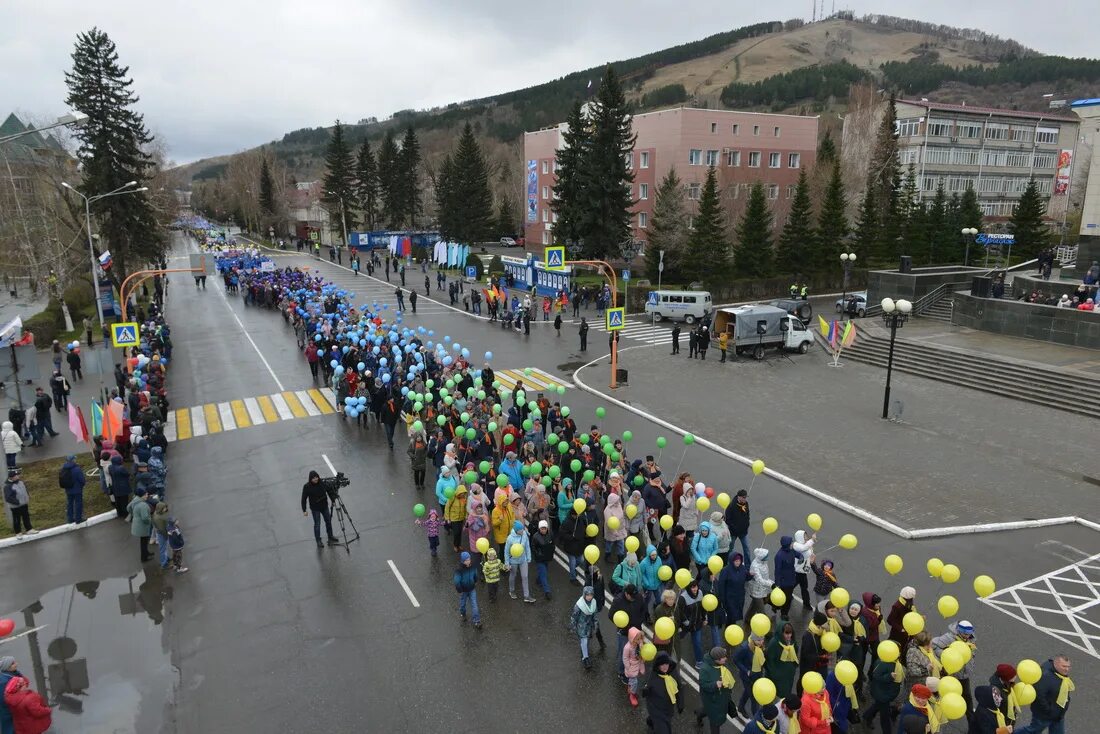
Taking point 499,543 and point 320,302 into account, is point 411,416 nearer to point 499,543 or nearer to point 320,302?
point 499,543

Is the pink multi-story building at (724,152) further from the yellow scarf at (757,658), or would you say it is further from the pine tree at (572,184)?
the yellow scarf at (757,658)

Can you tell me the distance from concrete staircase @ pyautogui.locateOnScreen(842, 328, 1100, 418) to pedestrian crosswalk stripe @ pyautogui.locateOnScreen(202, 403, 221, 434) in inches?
956

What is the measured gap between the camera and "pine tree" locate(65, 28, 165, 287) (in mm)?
39219

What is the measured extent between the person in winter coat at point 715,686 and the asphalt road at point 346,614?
91cm

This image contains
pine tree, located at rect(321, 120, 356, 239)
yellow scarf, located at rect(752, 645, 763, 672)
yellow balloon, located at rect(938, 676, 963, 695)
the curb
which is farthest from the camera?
pine tree, located at rect(321, 120, 356, 239)

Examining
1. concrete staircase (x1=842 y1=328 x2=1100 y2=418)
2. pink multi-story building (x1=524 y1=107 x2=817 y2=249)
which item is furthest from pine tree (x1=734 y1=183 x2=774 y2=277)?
concrete staircase (x1=842 y1=328 x2=1100 y2=418)

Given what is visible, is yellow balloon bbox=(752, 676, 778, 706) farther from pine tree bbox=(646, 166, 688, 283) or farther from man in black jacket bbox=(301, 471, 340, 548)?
pine tree bbox=(646, 166, 688, 283)

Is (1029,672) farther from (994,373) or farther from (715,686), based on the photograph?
(994,373)

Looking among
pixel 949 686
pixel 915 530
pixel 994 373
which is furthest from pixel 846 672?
pixel 994 373

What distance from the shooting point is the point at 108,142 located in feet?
132

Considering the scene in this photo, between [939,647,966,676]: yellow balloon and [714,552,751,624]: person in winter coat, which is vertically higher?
[939,647,966,676]: yellow balloon

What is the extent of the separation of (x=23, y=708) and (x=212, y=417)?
47.4ft

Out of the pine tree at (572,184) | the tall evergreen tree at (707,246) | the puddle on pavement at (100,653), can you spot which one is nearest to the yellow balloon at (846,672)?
the puddle on pavement at (100,653)

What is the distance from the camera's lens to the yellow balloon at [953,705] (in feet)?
19.7
